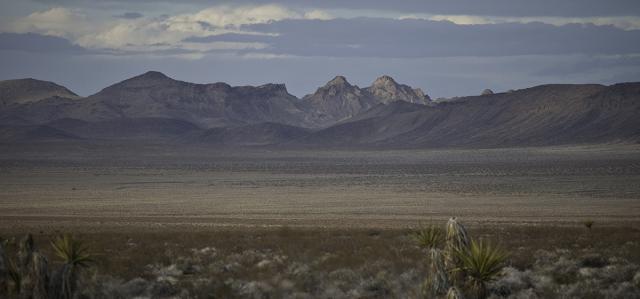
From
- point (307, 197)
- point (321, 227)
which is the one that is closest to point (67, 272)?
point (321, 227)

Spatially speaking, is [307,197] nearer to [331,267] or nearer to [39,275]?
[331,267]

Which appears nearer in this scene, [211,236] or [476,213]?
[211,236]

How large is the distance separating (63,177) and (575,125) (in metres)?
102

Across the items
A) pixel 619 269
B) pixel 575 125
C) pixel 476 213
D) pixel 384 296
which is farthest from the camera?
pixel 575 125

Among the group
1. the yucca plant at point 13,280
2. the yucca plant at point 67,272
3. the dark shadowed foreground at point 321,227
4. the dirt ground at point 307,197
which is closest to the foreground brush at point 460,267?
the dark shadowed foreground at point 321,227

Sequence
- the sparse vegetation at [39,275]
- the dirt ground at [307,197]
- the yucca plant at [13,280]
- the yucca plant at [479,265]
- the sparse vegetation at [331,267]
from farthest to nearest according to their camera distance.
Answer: the dirt ground at [307,197] → the sparse vegetation at [331,267] → the yucca plant at [13,280] → the yucca plant at [479,265] → the sparse vegetation at [39,275]

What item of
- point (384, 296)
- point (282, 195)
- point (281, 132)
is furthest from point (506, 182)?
point (281, 132)

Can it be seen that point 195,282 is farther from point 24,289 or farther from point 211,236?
point 211,236

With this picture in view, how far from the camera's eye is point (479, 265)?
1270 cm

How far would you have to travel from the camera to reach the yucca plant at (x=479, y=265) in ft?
41.6

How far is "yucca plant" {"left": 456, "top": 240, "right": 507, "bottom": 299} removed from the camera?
41.6ft

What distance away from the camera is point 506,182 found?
56688 millimetres

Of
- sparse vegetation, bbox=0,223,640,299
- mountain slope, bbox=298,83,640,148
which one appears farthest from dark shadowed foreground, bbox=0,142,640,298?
mountain slope, bbox=298,83,640,148

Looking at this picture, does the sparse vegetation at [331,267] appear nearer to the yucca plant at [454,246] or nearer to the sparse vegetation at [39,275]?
the yucca plant at [454,246]
